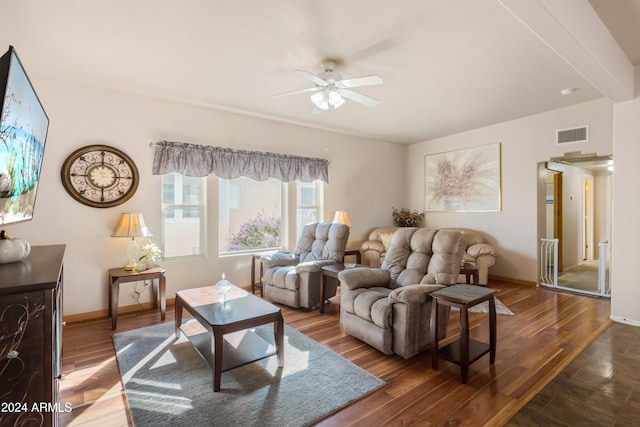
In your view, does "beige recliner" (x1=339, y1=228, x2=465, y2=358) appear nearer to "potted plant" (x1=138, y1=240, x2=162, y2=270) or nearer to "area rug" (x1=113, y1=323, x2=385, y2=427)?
"area rug" (x1=113, y1=323, x2=385, y2=427)

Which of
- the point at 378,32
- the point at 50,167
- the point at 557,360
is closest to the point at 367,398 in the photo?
the point at 557,360

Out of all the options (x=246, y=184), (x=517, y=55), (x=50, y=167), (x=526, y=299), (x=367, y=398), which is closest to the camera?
(x=367, y=398)

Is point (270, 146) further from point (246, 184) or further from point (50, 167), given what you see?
point (50, 167)

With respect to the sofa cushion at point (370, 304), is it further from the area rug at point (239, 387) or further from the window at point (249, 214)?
the window at point (249, 214)

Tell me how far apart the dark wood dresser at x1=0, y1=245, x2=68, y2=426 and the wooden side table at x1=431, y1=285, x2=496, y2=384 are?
227cm

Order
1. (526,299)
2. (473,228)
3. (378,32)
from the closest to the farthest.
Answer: (378,32) → (526,299) → (473,228)

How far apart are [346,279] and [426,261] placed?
2.51ft

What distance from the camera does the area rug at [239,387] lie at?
1857 millimetres

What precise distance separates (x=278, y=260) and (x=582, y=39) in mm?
3673

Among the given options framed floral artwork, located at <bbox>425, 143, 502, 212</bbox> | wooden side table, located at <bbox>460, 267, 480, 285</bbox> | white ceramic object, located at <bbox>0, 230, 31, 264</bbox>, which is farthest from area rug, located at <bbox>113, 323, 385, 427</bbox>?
framed floral artwork, located at <bbox>425, 143, 502, 212</bbox>

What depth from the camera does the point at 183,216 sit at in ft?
13.7

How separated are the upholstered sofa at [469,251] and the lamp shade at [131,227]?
3584 mm

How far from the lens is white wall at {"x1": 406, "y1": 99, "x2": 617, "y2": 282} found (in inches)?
167

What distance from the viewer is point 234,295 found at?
113 inches
